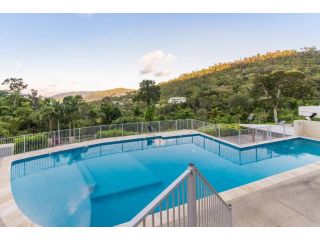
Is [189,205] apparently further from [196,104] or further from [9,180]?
[196,104]

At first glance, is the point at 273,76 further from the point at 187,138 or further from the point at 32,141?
the point at 32,141

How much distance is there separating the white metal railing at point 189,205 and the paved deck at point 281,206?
1025 millimetres

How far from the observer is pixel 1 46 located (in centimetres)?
1277

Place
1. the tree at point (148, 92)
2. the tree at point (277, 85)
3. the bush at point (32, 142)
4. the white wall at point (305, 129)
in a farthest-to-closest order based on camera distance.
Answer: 1. the tree at point (148, 92)
2. the tree at point (277, 85)
3. the white wall at point (305, 129)
4. the bush at point (32, 142)

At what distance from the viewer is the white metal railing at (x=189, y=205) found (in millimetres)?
1170

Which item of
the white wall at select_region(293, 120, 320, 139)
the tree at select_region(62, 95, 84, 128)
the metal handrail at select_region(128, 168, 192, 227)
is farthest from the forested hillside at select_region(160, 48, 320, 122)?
the metal handrail at select_region(128, 168, 192, 227)

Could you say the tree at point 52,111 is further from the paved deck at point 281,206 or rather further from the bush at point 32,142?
the paved deck at point 281,206

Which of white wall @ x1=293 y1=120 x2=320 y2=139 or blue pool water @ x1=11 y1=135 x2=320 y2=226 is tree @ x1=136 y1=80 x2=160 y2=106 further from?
white wall @ x1=293 y1=120 x2=320 y2=139

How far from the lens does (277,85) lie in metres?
17.1

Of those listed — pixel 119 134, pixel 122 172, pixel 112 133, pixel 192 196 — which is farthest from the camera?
pixel 119 134

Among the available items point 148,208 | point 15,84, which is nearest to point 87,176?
point 148,208

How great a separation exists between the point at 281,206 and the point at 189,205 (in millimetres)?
3328

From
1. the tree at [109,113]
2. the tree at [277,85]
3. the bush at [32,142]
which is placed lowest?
the bush at [32,142]

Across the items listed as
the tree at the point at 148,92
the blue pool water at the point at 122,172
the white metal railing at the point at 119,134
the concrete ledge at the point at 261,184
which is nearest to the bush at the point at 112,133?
the white metal railing at the point at 119,134
